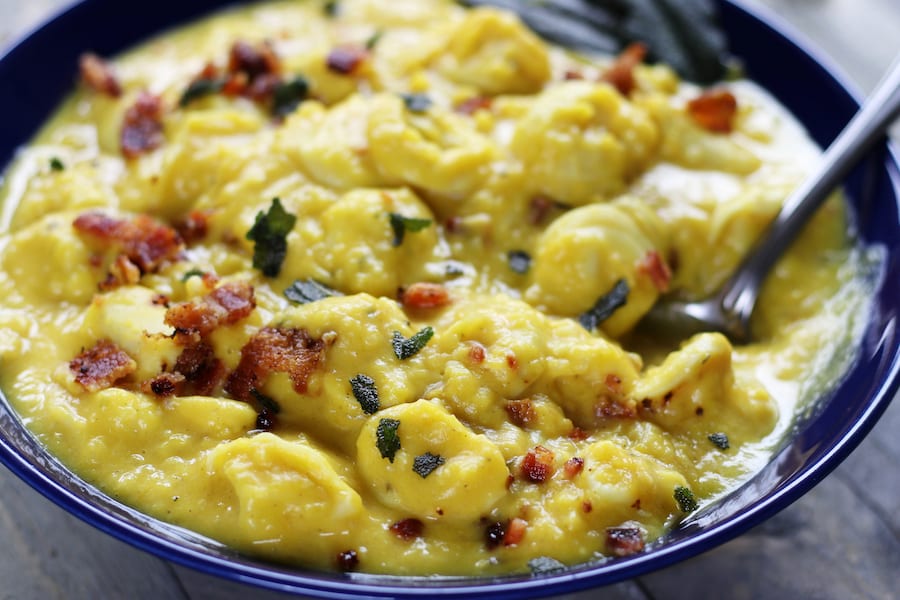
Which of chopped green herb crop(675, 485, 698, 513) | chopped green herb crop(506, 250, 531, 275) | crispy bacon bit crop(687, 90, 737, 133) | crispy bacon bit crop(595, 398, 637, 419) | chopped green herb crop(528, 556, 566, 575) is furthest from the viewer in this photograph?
crispy bacon bit crop(687, 90, 737, 133)

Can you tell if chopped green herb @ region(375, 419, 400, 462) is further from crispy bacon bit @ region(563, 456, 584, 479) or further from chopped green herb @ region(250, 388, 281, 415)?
crispy bacon bit @ region(563, 456, 584, 479)

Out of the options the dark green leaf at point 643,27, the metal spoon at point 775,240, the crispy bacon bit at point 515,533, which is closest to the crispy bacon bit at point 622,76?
the dark green leaf at point 643,27

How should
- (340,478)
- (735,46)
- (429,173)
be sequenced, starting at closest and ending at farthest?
(340,478) < (429,173) < (735,46)

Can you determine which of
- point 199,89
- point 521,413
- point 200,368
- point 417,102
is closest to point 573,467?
point 521,413

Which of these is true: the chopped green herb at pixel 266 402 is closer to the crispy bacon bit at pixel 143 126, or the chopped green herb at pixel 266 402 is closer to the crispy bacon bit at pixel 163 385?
the crispy bacon bit at pixel 163 385

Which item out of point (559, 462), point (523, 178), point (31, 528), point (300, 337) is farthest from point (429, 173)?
point (31, 528)

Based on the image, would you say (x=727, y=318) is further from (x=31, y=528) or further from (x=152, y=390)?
(x=31, y=528)

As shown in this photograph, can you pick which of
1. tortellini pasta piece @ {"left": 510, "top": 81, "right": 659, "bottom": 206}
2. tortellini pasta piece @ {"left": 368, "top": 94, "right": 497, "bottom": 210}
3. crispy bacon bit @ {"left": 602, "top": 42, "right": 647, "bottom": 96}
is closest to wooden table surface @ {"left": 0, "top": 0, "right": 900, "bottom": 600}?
tortellini pasta piece @ {"left": 510, "top": 81, "right": 659, "bottom": 206}
